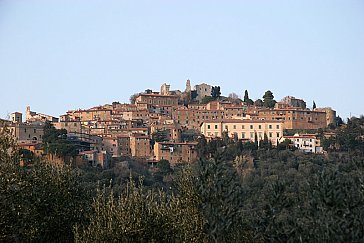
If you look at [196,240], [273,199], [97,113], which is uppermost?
[97,113]

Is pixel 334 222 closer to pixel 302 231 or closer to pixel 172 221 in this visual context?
pixel 302 231

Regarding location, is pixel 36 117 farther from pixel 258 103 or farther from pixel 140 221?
pixel 140 221

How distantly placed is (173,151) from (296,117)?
13576 mm

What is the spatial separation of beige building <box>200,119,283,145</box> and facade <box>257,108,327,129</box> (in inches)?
64.9

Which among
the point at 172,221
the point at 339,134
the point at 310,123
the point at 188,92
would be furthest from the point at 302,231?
the point at 188,92

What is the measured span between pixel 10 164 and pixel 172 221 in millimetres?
3149

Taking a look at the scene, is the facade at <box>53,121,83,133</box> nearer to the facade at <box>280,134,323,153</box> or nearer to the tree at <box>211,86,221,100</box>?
the facade at <box>280,134,323,153</box>

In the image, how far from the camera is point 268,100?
6575 centimetres

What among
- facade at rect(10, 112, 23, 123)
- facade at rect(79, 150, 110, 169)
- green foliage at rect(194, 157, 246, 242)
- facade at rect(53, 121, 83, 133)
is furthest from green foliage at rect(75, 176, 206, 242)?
facade at rect(10, 112, 23, 123)

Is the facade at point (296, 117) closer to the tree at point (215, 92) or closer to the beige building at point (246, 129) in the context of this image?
the beige building at point (246, 129)

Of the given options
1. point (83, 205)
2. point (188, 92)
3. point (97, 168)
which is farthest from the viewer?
point (188, 92)

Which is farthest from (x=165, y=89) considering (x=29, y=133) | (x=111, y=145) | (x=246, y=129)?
(x=29, y=133)

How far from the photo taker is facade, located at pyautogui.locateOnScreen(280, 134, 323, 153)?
49.9 m

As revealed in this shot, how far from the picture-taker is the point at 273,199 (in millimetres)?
11398
